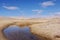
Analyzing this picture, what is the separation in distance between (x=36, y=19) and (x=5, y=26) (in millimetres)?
389

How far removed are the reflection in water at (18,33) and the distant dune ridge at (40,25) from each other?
5 cm

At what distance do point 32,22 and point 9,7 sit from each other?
0.33m

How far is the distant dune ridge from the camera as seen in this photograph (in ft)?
5.68

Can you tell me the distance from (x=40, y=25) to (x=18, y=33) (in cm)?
29

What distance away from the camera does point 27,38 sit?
1758mm

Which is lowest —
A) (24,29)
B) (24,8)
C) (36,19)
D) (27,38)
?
(27,38)

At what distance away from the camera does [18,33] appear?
1768mm

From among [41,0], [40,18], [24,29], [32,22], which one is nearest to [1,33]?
Answer: [24,29]

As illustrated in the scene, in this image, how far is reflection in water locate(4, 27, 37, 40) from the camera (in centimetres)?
176

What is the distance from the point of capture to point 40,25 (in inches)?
68.7

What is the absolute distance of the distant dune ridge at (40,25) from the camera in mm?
1732

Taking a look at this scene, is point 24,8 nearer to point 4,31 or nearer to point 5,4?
point 5,4

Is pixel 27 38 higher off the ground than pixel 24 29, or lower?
lower

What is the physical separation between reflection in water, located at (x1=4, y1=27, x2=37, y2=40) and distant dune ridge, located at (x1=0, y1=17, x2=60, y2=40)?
49 mm
